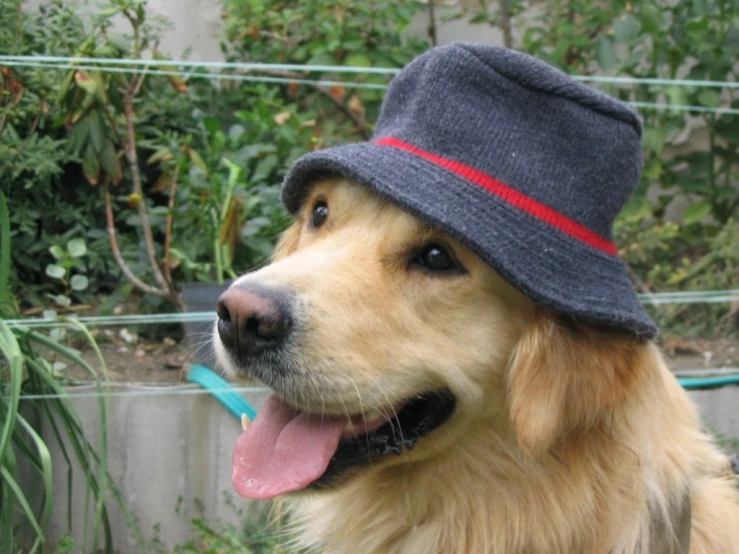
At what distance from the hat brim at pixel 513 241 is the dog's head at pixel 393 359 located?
0.11 m

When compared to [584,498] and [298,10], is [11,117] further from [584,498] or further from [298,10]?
[584,498]

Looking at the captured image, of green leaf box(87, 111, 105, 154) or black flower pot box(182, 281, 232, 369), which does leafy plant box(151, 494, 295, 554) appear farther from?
green leaf box(87, 111, 105, 154)

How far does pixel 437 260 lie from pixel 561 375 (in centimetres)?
38

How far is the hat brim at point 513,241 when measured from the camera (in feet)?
6.24

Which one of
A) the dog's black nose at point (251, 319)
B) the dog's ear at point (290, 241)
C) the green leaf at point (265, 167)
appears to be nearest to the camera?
the dog's black nose at point (251, 319)

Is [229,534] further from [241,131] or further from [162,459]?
[241,131]

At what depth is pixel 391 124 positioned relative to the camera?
219 cm

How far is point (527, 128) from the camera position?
201 centimetres

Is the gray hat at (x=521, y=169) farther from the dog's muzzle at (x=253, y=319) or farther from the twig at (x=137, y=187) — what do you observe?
the twig at (x=137, y=187)

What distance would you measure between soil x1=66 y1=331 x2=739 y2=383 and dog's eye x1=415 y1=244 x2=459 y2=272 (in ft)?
5.50

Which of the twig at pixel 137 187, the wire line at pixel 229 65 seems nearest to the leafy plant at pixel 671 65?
the wire line at pixel 229 65

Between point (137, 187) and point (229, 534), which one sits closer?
point (229, 534)

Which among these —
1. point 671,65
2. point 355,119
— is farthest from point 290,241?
point 671,65

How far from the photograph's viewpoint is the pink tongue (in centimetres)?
202
